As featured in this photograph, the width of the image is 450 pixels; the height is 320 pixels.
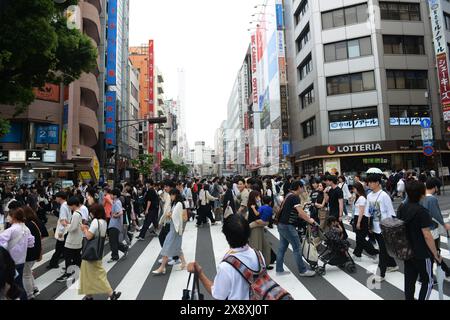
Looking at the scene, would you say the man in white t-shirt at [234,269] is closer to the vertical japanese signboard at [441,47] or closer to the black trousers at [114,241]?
the black trousers at [114,241]

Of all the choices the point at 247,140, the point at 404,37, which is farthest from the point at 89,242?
the point at 247,140

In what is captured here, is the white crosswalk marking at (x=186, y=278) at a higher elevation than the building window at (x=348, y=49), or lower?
lower

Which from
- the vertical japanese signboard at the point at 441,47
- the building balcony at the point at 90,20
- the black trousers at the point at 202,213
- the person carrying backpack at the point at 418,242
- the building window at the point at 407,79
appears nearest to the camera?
the person carrying backpack at the point at 418,242

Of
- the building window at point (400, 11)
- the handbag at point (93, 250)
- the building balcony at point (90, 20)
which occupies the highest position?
the building window at point (400, 11)

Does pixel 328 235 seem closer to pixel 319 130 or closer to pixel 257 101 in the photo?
pixel 319 130

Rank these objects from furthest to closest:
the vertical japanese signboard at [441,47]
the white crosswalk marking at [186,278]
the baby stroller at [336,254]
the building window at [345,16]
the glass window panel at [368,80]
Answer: the building window at [345,16] → the glass window panel at [368,80] → the vertical japanese signboard at [441,47] → the baby stroller at [336,254] → the white crosswalk marking at [186,278]

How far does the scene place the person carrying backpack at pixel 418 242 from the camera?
12.3 feet

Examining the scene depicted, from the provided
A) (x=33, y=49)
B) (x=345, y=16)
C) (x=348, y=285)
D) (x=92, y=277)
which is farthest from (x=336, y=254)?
(x=345, y=16)

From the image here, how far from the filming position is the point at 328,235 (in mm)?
6078

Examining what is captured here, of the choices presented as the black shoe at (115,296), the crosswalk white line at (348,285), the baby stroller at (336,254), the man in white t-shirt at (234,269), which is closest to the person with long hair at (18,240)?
the black shoe at (115,296)

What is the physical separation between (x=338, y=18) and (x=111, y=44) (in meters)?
21.9

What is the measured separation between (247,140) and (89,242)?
6337 cm

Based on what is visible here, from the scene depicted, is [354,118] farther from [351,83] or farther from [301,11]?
[301,11]

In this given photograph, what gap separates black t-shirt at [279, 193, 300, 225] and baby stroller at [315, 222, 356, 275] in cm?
85
